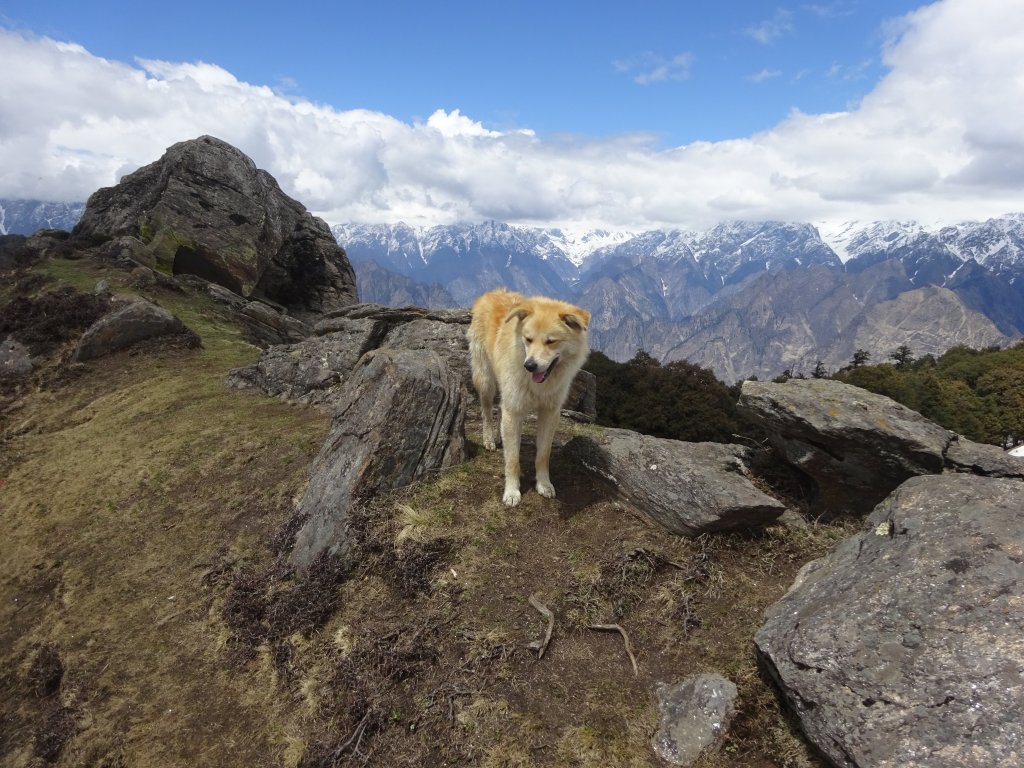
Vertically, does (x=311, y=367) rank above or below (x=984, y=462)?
below

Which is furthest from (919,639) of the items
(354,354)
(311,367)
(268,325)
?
(268,325)

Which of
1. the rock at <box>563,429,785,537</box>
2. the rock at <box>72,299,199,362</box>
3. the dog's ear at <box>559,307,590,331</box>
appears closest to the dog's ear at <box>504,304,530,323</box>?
the dog's ear at <box>559,307,590,331</box>

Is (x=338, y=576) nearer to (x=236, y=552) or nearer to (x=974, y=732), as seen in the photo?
(x=236, y=552)

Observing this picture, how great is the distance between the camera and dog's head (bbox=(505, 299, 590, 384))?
7234 millimetres

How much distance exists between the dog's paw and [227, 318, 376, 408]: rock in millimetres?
8216

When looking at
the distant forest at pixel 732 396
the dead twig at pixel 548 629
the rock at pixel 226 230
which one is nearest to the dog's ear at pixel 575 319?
the dead twig at pixel 548 629

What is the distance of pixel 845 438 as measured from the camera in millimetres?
7055

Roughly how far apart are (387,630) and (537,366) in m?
3.64

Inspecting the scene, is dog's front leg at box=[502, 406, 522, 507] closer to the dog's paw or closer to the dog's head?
the dog's paw

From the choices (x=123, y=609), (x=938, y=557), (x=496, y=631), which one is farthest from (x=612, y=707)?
(x=123, y=609)

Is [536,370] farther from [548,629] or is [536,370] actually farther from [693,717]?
[693,717]

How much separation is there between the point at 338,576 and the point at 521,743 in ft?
10.7

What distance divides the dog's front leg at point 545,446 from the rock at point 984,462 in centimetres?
516

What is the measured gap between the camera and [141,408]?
15.2 meters
